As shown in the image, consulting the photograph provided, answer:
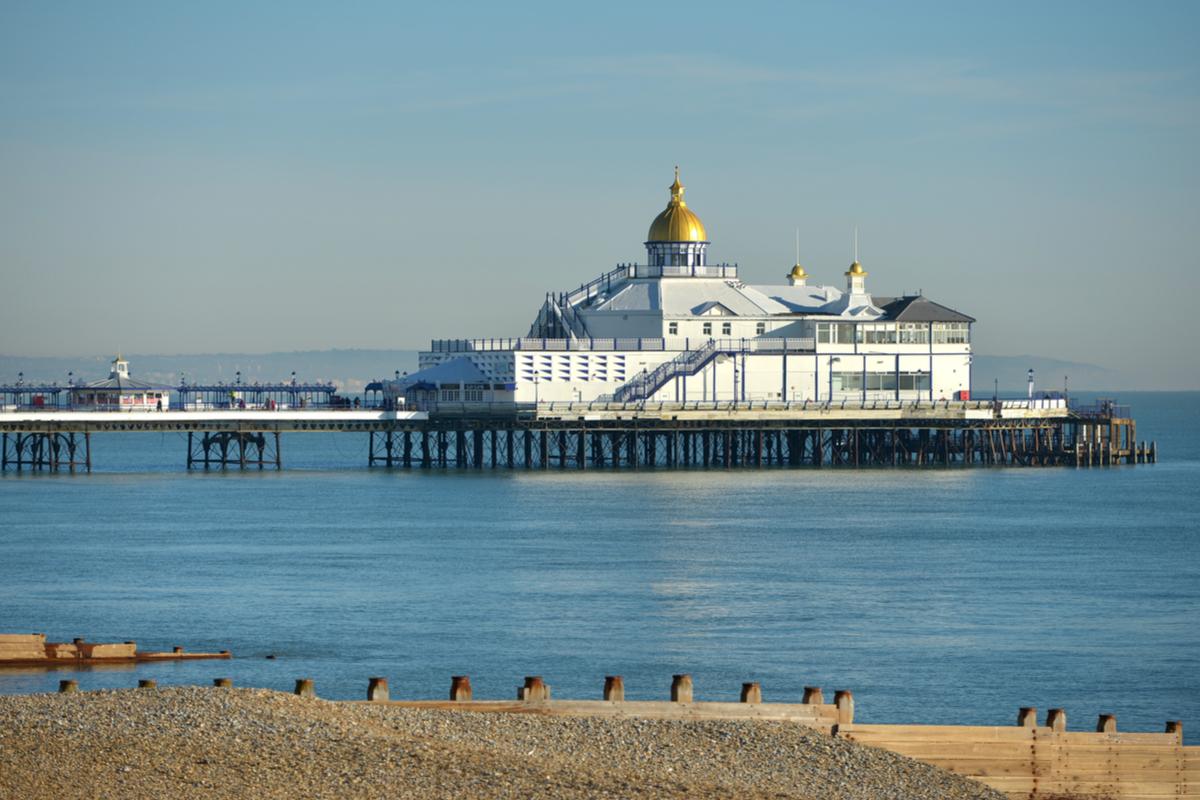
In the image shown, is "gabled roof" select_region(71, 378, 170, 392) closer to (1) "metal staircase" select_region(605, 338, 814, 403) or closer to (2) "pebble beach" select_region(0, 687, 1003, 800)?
(1) "metal staircase" select_region(605, 338, 814, 403)

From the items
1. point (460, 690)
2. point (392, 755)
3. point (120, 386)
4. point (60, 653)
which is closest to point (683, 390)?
point (120, 386)

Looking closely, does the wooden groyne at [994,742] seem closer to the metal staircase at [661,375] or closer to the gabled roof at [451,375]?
the metal staircase at [661,375]

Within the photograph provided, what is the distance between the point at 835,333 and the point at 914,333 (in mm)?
3791

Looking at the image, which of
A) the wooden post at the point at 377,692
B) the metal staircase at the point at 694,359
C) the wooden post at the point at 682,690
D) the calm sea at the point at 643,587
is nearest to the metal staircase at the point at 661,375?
the metal staircase at the point at 694,359

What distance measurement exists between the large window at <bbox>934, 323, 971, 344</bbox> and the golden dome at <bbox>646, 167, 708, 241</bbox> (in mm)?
12050

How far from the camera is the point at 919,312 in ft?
336

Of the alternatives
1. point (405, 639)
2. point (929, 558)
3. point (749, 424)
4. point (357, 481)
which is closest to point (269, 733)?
point (405, 639)

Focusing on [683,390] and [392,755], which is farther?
[683,390]

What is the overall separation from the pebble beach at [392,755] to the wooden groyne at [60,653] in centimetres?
947

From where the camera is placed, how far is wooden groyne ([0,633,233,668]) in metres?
35.4

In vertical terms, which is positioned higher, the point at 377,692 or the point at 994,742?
the point at 377,692

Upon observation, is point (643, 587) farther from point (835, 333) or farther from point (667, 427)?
point (835, 333)

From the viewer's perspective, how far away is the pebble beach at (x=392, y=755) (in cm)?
2164

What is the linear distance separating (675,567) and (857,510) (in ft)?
64.5
